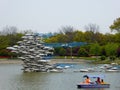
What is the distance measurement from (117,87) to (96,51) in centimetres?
7384

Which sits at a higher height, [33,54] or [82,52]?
[82,52]

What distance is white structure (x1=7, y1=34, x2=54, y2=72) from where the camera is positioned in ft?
222

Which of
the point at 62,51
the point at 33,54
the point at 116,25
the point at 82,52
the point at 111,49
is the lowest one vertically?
the point at 33,54

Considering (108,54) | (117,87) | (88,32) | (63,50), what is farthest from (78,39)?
(117,87)

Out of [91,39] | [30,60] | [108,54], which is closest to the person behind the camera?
[30,60]

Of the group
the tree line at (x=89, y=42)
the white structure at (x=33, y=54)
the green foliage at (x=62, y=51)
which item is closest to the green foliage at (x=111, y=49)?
the tree line at (x=89, y=42)

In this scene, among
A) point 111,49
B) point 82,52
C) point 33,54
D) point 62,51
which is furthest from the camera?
point 62,51

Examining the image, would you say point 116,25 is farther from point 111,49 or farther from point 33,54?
point 33,54

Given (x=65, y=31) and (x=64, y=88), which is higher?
(x=65, y=31)

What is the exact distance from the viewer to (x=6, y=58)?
385 feet

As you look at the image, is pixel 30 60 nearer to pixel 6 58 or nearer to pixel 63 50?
pixel 6 58

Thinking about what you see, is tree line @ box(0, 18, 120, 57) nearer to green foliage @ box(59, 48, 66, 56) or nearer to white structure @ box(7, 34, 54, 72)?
green foliage @ box(59, 48, 66, 56)

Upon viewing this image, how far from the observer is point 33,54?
67.8 metres

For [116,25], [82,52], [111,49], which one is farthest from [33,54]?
[116,25]
